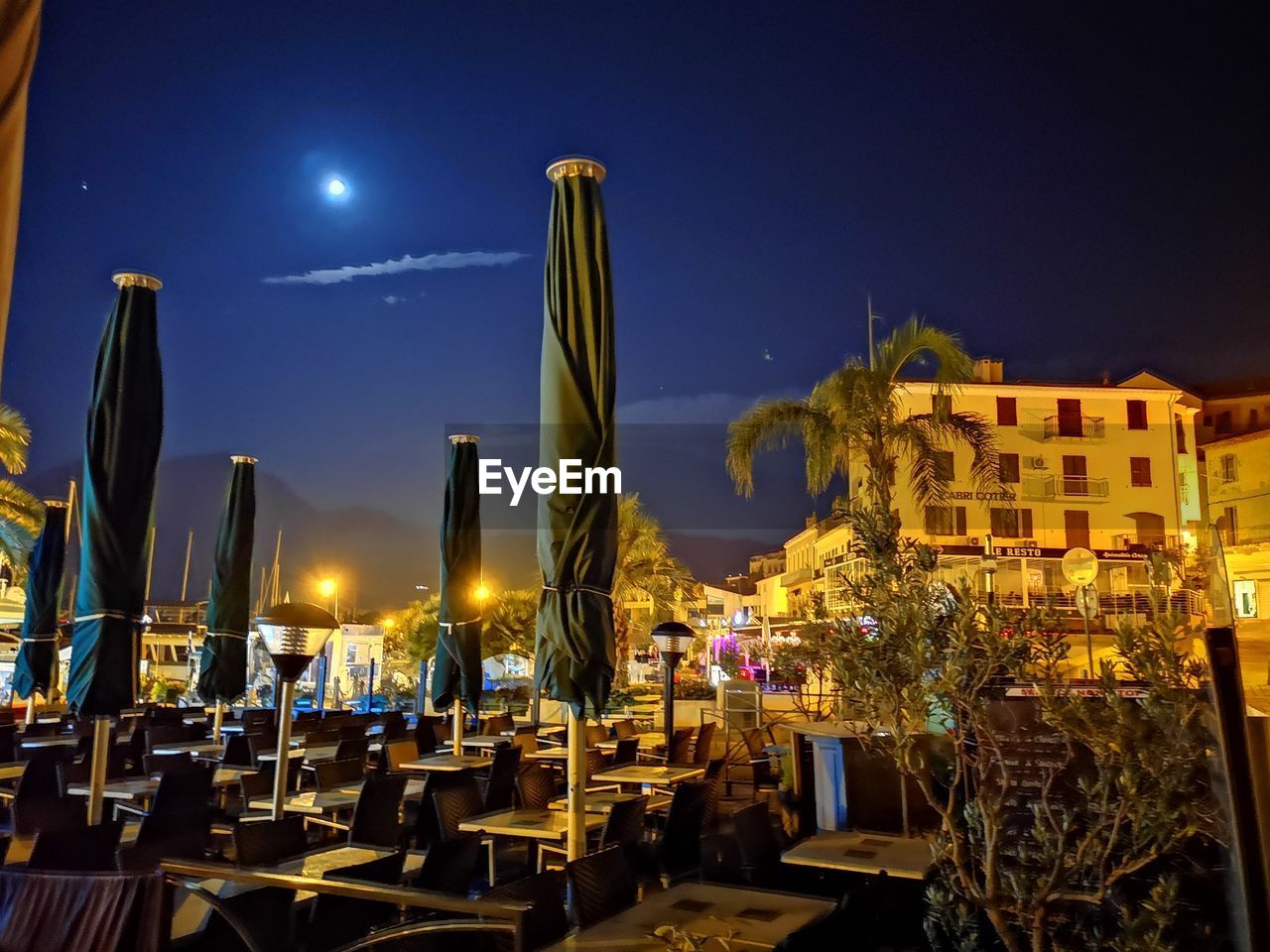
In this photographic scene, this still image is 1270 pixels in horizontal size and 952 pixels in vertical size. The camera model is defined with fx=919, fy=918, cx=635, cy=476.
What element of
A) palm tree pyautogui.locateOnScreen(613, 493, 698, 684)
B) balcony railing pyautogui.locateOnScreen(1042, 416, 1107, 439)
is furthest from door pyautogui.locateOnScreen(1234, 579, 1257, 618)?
palm tree pyautogui.locateOnScreen(613, 493, 698, 684)

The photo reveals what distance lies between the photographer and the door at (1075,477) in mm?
39844

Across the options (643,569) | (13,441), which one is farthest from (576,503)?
(13,441)

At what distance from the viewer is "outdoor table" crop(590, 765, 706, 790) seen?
922 cm

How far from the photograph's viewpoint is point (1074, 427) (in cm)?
4041

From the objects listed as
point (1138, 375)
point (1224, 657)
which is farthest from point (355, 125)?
point (1224, 657)


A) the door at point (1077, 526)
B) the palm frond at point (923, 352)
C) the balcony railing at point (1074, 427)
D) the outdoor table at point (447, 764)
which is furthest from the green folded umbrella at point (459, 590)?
the balcony railing at point (1074, 427)

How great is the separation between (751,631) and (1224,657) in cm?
3964

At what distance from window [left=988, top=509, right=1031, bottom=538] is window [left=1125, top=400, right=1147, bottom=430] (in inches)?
254

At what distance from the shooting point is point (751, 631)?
4172 centimetres

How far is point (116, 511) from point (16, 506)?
20.1m

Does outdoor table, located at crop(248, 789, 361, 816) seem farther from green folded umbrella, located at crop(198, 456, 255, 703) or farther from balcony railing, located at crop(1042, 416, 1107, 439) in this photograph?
balcony railing, located at crop(1042, 416, 1107, 439)

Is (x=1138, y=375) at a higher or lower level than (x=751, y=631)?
higher

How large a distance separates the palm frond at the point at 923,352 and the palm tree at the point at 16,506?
20.9 metres

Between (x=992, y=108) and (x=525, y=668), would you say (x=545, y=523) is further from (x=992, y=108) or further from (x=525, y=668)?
(x=992, y=108)
